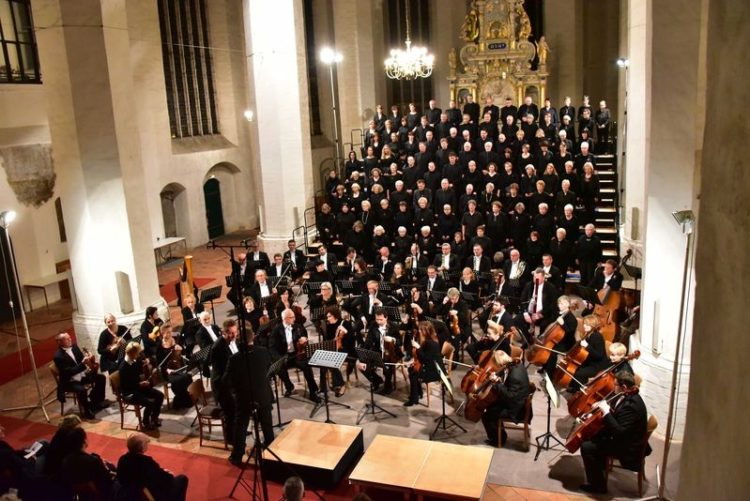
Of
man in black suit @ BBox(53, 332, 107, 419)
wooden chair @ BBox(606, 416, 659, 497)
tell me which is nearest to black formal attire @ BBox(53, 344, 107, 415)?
man in black suit @ BBox(53, 332, 107, 419)

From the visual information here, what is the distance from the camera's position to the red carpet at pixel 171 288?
594 inches

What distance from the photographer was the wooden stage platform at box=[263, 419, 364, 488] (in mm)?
7184

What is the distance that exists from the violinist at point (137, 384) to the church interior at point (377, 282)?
38 mm

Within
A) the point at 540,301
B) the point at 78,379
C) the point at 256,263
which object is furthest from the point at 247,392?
the point at 256,263

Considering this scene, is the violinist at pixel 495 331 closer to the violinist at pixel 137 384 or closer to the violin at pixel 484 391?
the violin at pixel 484 391

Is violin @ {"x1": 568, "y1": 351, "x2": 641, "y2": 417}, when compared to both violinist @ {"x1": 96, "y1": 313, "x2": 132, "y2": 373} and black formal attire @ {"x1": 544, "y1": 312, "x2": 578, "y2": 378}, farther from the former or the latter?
violinist @ {"x1": 96, "y1": 313, "x2": 132, "y2": 373}

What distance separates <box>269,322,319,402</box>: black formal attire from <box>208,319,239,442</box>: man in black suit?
0.68 m

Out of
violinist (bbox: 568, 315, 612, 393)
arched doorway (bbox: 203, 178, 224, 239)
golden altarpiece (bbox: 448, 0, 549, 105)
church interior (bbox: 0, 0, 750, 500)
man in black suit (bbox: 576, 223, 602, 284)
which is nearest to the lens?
church interior (bbox: 0, 0, 750, 500)

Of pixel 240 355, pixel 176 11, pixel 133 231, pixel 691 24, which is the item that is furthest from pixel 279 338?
pixel 176 11

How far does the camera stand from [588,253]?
38.7ft

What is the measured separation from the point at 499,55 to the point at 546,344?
1376 cm

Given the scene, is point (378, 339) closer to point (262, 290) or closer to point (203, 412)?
point (203, 412)

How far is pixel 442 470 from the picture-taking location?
675 centimetres

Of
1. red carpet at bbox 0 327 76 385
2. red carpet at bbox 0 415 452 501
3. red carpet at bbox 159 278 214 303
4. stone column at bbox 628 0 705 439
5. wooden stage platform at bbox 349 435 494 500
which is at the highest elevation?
stone column at bbox 628 0 705 439
